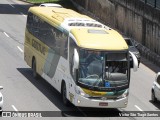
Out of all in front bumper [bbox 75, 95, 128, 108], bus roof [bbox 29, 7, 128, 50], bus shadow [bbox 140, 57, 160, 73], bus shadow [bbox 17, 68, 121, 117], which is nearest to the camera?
front bumper [bbox 75, 95, 128, 108]

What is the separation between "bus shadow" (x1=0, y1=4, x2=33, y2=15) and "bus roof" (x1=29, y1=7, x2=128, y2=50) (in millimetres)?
25398

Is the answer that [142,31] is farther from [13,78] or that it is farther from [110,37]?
[110,37]

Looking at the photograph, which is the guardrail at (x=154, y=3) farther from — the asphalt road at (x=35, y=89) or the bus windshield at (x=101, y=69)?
the bus windshield at (x=101, y=69)

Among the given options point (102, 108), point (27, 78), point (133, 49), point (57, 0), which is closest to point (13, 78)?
point (27, 78)

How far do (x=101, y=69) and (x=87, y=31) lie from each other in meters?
2.42

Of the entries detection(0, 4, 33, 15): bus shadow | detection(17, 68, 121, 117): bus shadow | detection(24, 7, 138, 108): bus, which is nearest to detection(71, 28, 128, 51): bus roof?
detection(24, 7, 138, 108): bus

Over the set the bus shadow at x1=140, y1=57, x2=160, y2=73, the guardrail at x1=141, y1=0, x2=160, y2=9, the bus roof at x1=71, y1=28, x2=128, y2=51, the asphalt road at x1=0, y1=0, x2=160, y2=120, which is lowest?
the bus shadow at x1=140, y1=57, x2=160, y2=73

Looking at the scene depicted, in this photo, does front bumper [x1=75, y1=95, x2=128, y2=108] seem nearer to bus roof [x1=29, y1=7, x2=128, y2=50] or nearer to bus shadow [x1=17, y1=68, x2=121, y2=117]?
bus shadow [x1=17, y1=68, x2=121, y2=117]

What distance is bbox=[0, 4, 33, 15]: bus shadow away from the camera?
5831 cm

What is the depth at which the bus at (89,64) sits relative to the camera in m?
27.1

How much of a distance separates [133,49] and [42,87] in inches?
399

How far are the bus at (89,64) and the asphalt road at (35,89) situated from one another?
2.37 feet

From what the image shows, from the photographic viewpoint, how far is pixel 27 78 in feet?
112

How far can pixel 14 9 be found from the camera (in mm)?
60312
